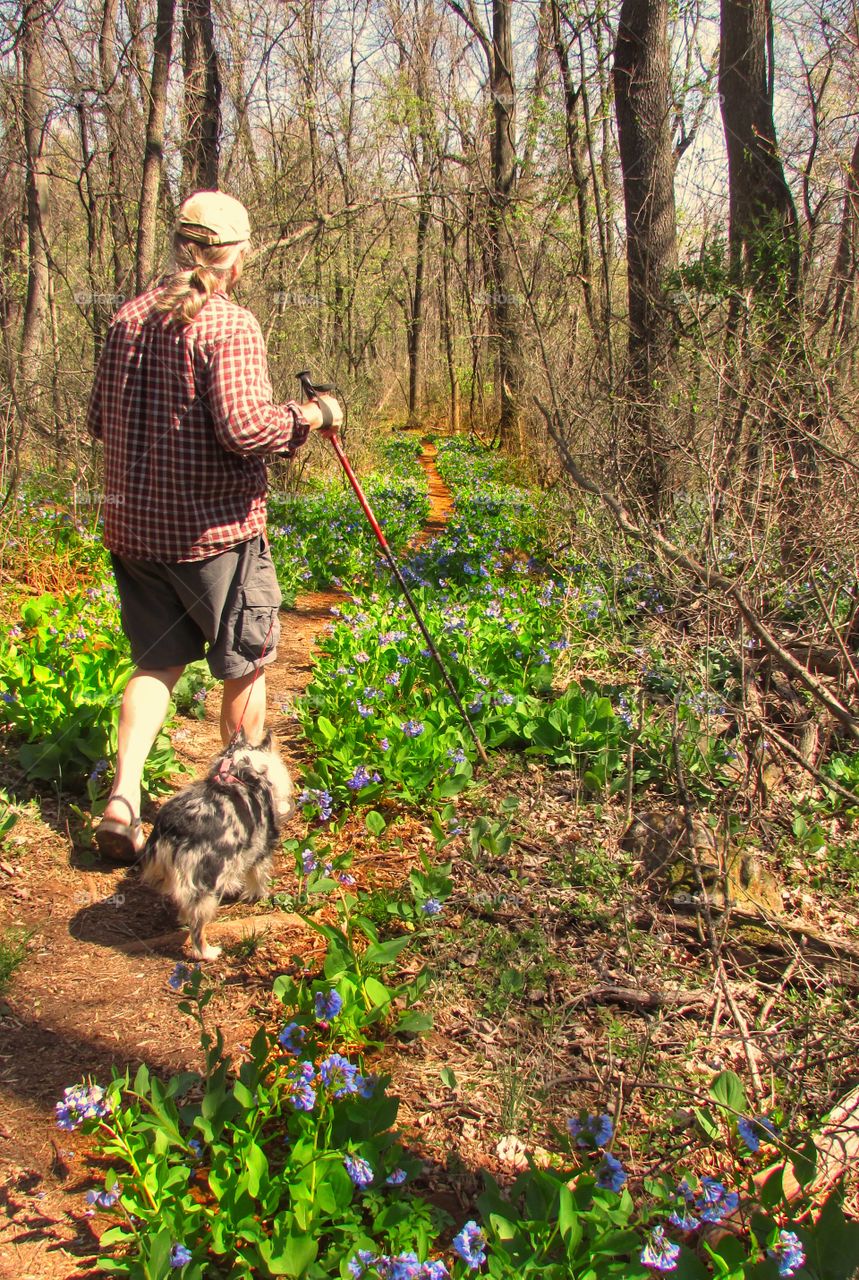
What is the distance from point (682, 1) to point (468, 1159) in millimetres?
10945

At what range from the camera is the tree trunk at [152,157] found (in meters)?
6.93

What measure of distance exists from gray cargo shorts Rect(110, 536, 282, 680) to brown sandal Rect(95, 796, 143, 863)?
A: 1.81 ft

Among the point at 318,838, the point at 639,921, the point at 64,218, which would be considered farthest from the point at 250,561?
the point at 64,218

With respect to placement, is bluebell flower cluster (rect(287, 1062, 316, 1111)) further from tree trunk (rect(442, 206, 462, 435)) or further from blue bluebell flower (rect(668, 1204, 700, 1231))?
Result: tree trunk (rect(442, 206, 462, 435))

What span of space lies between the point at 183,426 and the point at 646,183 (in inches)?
234

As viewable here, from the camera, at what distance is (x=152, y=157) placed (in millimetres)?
6969

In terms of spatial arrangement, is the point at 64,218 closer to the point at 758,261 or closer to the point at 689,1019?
the point at 758,261

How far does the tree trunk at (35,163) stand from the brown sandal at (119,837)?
5642 mm

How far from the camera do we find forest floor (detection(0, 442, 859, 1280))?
7.38ft

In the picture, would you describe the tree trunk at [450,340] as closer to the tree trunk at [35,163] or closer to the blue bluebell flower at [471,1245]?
the tree trunk at [35,163]

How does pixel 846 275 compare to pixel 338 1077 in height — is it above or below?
above

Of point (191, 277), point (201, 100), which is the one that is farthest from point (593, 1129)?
point (201, 100)

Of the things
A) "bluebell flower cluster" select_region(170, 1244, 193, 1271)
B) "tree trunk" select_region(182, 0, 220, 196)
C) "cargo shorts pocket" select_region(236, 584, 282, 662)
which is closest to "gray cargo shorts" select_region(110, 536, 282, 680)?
"cargo shorts pocket" select_region(236, 584, 282, 662)

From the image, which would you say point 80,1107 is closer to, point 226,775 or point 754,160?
point 226,775
